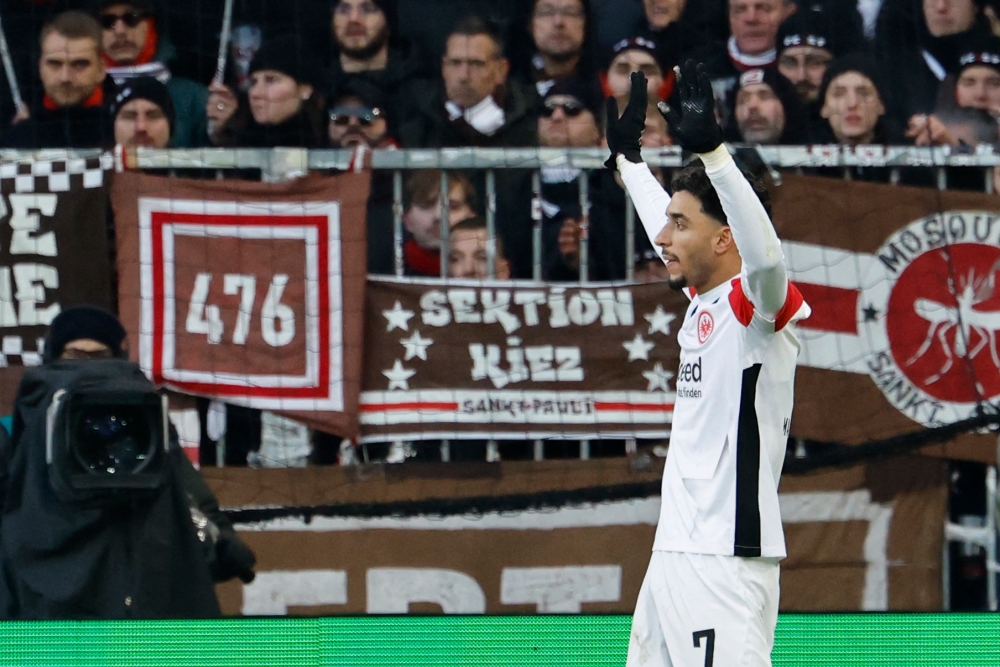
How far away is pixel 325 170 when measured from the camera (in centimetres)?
499

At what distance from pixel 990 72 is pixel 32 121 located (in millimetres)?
3546

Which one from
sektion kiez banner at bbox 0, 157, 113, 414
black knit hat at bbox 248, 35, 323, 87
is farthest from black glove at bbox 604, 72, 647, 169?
sektion kiez banner at bbox 0, 157, 113, 414

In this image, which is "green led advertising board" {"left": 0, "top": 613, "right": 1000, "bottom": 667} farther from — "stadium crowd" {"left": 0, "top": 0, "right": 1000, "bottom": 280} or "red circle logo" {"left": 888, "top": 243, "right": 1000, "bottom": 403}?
"stadium crowd" {"left": 0, "top": 0, "right": 1000, "bottom": 280}

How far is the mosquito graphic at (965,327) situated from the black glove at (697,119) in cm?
267

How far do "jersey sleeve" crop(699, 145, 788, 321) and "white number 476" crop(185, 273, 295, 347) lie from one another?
8.46 ft

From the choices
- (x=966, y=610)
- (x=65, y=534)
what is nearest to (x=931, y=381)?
(x=966, y=610)

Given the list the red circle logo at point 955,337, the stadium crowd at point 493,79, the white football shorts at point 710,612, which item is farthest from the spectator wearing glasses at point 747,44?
the white football shorts at point 710,612

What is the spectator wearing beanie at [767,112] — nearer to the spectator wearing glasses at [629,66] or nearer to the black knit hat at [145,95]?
the spectator wearing glasses at [629,66]

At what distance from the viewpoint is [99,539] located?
4.27m

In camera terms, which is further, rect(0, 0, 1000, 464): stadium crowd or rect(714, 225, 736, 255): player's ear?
rect(0, 0, 1000, 464): stadium crowd

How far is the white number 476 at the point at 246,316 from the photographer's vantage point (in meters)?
4.94

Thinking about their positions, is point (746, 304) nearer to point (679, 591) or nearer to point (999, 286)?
point (679, 591)

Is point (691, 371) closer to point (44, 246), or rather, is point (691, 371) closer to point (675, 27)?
point (675, 27)

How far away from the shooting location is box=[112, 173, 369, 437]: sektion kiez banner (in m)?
4.93
